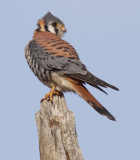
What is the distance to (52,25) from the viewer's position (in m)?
6.50

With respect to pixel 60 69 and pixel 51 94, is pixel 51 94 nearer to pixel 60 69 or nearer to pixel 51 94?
pixel 51 94

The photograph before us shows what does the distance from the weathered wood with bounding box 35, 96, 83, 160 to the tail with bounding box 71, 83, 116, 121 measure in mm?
567

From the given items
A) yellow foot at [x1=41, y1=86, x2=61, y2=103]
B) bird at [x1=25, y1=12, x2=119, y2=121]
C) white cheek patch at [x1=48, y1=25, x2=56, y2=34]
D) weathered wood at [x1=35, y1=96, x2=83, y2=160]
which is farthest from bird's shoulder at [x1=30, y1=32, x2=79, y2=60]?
weathered wood at [x1=35, y1=96, x2=83, y2=160]

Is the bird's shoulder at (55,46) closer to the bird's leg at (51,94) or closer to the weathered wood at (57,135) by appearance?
the bird's leg at (51,94)

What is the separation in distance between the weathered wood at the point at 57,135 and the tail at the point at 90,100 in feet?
1.86

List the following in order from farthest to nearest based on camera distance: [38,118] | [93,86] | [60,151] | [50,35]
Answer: [50,35] < [93,86] < [38,118] < [60,151]

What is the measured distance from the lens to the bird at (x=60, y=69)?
17.2 ft

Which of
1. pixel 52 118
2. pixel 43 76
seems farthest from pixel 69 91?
pixel 52 118

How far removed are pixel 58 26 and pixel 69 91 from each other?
1354 mm

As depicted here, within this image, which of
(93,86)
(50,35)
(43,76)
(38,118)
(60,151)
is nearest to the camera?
(60,151)

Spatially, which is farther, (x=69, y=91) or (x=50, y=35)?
(x=50, y=35)

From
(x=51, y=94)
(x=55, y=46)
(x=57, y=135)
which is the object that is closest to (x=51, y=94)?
(x=51, y=94)

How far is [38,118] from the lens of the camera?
15.4ft

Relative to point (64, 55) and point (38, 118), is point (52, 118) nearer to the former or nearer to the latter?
point (38, 118)
